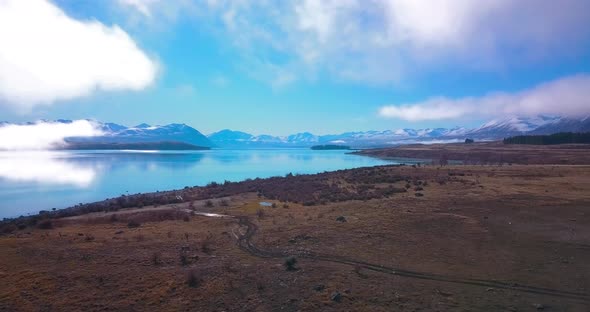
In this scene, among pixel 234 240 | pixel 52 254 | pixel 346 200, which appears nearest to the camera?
pixel 52 254

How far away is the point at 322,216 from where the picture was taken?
979 inches

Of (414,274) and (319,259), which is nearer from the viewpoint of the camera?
(414,274)

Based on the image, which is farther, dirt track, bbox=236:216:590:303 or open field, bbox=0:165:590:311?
open field, bbox=0:165:590:311

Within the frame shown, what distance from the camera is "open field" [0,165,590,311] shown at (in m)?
12.6

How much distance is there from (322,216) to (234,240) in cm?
718

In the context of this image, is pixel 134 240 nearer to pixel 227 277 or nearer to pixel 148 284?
pixel 148 284

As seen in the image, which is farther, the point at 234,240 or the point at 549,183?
the point at 549,183

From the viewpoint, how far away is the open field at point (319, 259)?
12.6 metres

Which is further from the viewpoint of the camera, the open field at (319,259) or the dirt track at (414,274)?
the open field at (319,259)

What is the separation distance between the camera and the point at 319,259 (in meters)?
16.6

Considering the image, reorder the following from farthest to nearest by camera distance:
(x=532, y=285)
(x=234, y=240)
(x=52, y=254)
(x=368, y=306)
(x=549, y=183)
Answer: (x=549, y=183) → (x=234, y=240) → (x=52, y=254) → (x=532, y=285) → (x=368, y=306)

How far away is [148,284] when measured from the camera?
46.4ft

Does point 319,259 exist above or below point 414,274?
above

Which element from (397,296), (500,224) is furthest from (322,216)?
(397,296)
